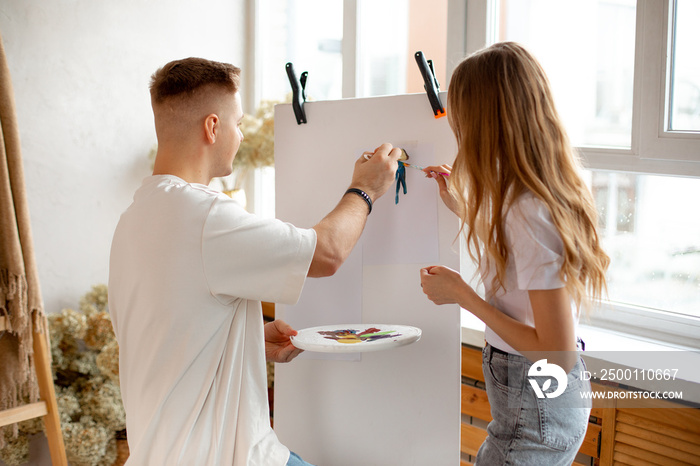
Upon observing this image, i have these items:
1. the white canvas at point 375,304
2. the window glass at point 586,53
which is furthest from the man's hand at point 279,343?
the window glass at point 586,53

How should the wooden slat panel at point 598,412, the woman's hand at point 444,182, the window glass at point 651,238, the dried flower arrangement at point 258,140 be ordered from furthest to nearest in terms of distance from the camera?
the dried flower arrangement at point 258,140, the window glass at point 651,238, the wooden slat panel at point 598,412, the woman's hand at point 444,182

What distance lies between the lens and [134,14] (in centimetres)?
248

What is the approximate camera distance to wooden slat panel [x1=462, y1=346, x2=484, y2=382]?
1888 mm

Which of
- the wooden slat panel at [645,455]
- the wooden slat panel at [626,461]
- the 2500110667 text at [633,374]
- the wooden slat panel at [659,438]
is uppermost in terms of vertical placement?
the 2500110667 text at [633,374]

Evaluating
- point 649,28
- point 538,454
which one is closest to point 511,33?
point 649,28

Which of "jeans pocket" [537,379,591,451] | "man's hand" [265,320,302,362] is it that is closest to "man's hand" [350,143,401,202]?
"man's hand" [265,320,302,362]

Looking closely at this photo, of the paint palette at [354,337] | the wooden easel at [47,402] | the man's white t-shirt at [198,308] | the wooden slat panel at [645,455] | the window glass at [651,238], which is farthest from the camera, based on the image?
the wooden easel at [47,402]

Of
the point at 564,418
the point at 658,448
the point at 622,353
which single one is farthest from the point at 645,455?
the point at 564,418

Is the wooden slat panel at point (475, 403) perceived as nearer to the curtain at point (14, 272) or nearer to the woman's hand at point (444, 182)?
the woman's hand at point (444, 182)

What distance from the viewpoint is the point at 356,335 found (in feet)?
4.64

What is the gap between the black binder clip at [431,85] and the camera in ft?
4.46

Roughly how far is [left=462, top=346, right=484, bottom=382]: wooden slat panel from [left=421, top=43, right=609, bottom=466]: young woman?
698 millimetres

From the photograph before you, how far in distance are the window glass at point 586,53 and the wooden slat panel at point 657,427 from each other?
816 millimetres

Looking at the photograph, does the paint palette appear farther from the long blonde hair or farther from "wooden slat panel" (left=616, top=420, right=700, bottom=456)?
"wooden slat panel" (left=616, top=420, right=700, bottom=456)
